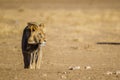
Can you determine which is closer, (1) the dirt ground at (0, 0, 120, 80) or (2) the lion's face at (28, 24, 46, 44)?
(1) the dirt ground at (0, 0, 120, 80)

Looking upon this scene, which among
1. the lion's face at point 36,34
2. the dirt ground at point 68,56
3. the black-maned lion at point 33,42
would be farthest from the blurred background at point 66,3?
the lion's face at point 36,34

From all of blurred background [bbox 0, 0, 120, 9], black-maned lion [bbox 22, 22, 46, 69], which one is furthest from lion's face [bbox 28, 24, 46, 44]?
blurred background [bbox 0, 0, 120, 9]

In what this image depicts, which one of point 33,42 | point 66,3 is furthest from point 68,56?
point 66,3

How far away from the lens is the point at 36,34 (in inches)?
437

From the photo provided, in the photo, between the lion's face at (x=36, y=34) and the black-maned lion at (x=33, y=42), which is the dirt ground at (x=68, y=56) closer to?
the black-maned lion at (x=33, y=42)

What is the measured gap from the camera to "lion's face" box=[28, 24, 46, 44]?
11000mm

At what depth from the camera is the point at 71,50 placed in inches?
717

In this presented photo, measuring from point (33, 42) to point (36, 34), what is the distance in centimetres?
21

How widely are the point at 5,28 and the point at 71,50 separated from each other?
22.6ft

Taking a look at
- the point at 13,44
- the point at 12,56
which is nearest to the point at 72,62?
the point at 12,56

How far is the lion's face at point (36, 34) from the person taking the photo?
36.1ft

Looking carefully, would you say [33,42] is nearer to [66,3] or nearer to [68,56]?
[68,56]

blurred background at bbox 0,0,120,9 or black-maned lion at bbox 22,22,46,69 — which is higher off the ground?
blurred background at bbox 0,0,120,9

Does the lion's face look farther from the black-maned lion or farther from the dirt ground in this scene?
the dirt ground
